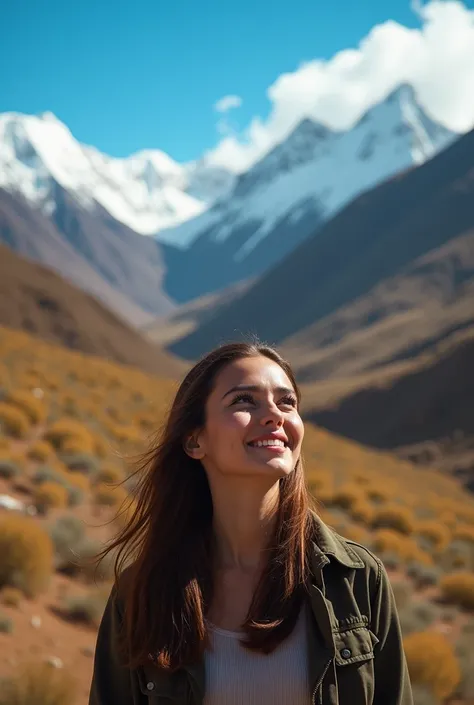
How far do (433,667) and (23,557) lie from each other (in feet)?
11.7

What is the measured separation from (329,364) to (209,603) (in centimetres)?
7614

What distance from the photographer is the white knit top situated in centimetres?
238

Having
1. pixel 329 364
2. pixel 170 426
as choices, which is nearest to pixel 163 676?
pixel 170 426

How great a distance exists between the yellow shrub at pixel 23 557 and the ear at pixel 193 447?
13.2 feet

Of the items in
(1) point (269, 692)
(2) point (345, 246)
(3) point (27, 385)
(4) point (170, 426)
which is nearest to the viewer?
(1) point (269, 692)

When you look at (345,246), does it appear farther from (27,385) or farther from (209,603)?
(209,603)

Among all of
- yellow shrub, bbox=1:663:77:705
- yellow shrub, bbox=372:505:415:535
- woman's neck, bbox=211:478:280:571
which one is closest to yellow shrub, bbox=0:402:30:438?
yellow shrub, bbox=372:505:415:535

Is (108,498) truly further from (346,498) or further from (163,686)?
(163,686)

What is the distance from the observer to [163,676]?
2467 millimetres

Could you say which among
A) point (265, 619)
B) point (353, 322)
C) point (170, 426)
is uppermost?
point (353, 322)

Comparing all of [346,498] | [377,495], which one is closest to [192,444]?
[346,498]

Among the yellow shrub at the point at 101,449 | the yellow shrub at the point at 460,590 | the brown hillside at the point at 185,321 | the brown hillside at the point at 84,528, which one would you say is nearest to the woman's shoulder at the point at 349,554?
the brown hillside at the point at 84,528

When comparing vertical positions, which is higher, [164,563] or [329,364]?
[329,364]

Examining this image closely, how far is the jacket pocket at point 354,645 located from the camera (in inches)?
93.7
